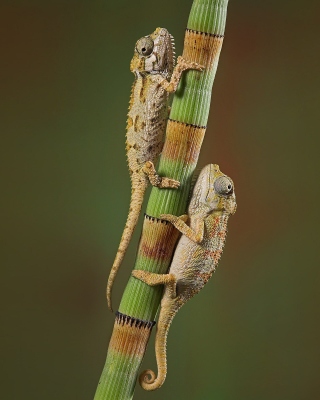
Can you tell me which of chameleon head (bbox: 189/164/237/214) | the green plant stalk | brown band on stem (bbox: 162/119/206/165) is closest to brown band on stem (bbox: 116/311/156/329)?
the green plant stalk

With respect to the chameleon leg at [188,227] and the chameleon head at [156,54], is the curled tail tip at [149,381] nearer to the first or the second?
the chameleon leg at [188,227]

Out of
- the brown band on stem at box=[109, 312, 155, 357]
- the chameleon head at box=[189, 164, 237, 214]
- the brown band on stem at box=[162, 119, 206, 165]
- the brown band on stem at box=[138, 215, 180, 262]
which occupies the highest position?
the brown band on stem at box=[162, 119, 206, 165]

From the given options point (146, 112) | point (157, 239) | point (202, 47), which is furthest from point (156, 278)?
point (202, 47)

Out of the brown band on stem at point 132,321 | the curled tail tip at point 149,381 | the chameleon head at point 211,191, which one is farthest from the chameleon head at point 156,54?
the curled tail tip at point 149,381

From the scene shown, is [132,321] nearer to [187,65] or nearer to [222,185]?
[222,185]

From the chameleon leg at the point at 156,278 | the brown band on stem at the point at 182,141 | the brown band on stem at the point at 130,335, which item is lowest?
the brown band on stem at the point at 130,335

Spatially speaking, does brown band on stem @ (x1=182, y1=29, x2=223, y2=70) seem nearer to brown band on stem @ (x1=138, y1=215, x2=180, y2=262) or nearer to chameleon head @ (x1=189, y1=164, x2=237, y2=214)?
chameleon head @ (x1=189, y1=164, x2=237, y2=214)
